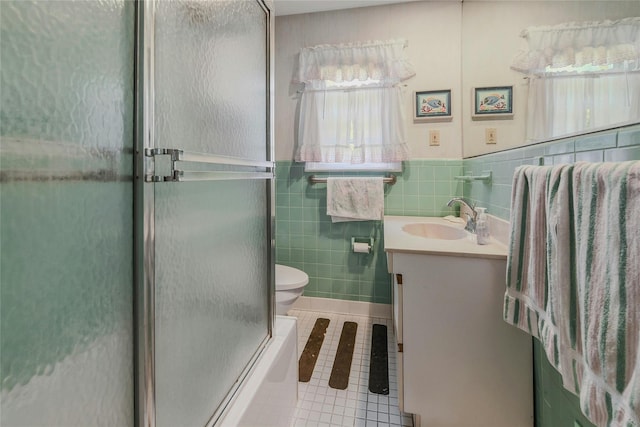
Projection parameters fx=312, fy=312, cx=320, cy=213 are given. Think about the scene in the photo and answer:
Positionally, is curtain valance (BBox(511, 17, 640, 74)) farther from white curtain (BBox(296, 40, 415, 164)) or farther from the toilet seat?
the toilet seat

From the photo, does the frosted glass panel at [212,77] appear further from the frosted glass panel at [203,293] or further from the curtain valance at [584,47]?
the curtain valance at [584,47]

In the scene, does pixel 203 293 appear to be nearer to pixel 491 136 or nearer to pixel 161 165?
pixel 161 165

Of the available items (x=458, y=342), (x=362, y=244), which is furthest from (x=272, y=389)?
(x=362, y=244)

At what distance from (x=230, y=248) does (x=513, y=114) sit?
1.58 metres

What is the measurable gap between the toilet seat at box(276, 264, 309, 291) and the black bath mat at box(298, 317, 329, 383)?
407mm

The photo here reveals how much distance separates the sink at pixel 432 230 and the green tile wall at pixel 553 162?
261 millimetres

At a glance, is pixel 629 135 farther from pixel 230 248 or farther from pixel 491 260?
pixel 230 248

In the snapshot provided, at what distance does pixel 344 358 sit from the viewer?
1791 mm

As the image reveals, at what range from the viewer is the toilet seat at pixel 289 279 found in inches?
69.5

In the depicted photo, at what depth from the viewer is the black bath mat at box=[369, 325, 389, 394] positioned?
1.56m

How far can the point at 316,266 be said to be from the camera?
2432 mm

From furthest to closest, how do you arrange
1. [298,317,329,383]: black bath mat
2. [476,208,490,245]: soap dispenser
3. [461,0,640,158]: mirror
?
[298,317,329,383]: black bath mat < [476,208,490,245]: soap dispenser < [461,0,640,158]: mirror

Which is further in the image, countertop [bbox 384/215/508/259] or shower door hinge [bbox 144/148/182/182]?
countertop [bbox 384/215/508/259]

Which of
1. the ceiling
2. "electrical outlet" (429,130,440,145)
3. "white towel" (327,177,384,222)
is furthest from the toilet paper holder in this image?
the ceiling
